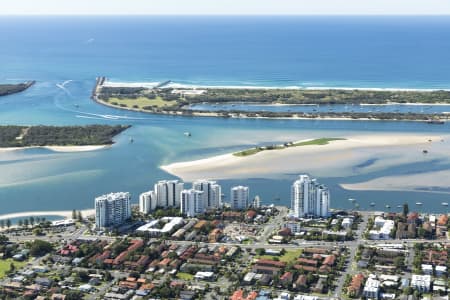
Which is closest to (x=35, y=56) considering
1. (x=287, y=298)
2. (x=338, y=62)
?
(x=338, y=62)

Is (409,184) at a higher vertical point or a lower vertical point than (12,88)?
lower

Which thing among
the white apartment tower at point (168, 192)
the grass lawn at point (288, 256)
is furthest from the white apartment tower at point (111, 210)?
the grass lawn at point (288, 256)

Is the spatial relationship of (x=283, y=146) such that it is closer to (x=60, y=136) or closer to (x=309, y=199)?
(x=309, y=199)

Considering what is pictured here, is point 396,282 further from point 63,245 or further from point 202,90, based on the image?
point 202,90

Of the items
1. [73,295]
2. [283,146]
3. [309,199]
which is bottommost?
[73,295]

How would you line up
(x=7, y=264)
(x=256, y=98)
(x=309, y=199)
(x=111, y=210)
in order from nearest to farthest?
(x=7, y=264) → (x=111, y=210) → (x=309, y=199) → (x=256, y=98)

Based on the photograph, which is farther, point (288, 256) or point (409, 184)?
point (409, 184)

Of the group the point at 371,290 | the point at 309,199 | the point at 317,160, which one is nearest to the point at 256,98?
the point at 317,160
